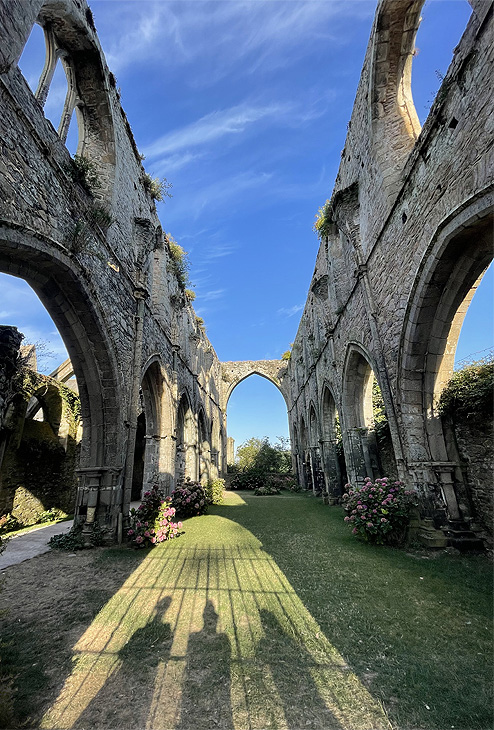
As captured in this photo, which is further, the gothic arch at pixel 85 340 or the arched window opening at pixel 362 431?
the arched window opening at pixel 362 431

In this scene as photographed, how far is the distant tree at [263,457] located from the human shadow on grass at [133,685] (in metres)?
19.0

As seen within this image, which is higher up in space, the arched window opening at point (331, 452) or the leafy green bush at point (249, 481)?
the arched window opening at point (331, 452)

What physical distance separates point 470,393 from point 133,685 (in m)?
5.40

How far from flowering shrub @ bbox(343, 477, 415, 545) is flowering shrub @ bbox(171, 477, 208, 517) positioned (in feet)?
17.1

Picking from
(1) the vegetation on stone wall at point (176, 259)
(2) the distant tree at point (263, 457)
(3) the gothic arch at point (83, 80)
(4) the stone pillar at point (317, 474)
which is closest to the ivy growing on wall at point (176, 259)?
(1) the vegetation on stone wall at point (176, 259)

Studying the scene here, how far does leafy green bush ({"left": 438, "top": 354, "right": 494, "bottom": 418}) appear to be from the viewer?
464cm

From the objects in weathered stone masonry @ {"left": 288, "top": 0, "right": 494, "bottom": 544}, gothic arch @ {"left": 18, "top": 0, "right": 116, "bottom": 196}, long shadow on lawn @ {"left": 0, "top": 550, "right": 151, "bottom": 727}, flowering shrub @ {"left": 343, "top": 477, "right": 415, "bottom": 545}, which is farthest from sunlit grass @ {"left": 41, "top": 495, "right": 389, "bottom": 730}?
gothic arch @ {"left": 18, "top": 0, "right": 116, "bottom": 196}

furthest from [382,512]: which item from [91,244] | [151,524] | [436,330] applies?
[91,244]

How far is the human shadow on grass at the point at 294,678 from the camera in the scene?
6.12 feet

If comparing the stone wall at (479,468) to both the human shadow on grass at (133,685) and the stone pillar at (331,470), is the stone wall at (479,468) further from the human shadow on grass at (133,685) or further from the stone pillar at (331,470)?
the stone pillar at (331,470)

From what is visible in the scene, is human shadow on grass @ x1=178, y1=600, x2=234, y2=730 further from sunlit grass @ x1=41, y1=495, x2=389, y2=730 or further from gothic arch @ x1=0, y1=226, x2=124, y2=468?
gothic arch @ x1=0, y1=226, x2=124, y2=468

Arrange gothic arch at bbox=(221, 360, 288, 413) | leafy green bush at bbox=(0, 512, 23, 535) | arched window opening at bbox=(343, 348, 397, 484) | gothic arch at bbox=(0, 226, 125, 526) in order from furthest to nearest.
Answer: gothic arch at bbox=(221, 360, 288, 413)
arched window opening at bbox=(343, 348, 397, 484)
leafy green bush at bbox=(0, 512, 23, 535)
gothic arch at bbox=(0, 226, 125, 526)

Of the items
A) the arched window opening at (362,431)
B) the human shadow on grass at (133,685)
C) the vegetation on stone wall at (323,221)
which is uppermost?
the vegetation on stone wall at (323,221)

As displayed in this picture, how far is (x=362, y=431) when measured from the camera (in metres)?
8.70
